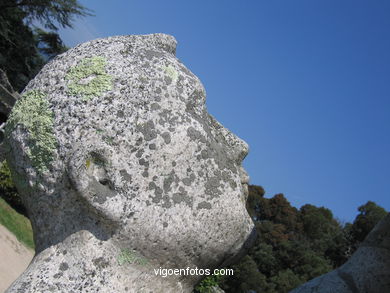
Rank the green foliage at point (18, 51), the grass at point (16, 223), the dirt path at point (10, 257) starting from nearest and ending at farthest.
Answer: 1. the dirt path at point (10, 257)
2. the grass at point (16, 223)
3. the green foliage at point (18, 51)

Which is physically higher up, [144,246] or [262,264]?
[262,264]

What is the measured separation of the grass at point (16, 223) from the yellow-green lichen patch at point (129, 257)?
1036 centimetres

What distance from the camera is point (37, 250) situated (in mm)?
2086

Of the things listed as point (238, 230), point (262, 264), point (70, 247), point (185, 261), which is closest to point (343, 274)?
point (238, 230)

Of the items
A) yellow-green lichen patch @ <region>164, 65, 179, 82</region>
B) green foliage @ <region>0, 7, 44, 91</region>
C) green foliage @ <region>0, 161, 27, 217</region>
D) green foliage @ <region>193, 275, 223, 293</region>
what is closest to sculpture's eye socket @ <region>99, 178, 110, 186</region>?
yellow-green lichen patch @ <region>164, 65, 179, 82</region>

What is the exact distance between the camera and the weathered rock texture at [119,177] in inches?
72.2

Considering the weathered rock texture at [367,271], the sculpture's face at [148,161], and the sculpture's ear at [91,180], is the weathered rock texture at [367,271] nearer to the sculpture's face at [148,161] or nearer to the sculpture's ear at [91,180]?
the sculpture's face at [148,161]

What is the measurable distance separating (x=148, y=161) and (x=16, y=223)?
12.2 metres

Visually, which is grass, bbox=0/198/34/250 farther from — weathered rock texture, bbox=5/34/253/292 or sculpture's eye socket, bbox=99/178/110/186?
sculpture's eye socket, bbox=99/178/110/186

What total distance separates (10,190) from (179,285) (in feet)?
Result: 47.8

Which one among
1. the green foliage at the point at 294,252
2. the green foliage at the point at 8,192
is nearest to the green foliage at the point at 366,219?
the green foliage at the point at 294,252

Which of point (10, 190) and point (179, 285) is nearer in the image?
point (179, 285)

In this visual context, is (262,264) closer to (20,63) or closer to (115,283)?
(20,63)

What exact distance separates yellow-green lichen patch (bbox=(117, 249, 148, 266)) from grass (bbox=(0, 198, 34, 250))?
1036 cm
